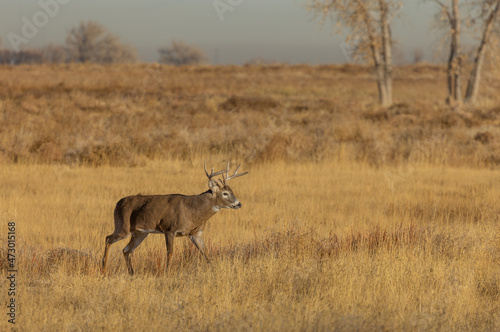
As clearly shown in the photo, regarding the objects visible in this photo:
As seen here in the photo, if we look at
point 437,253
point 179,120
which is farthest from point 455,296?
point 179,120

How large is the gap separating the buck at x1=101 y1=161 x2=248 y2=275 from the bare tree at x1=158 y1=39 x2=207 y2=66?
142 meters

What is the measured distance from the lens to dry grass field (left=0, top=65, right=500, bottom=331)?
19.8 feet

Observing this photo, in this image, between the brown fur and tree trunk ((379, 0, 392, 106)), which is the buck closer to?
the brown fur

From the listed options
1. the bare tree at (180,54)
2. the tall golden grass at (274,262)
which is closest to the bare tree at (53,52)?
the bare tree at (180,54)

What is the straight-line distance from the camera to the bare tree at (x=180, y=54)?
147000 millimetres

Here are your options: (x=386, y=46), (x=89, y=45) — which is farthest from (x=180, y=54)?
(x=386, y=46)

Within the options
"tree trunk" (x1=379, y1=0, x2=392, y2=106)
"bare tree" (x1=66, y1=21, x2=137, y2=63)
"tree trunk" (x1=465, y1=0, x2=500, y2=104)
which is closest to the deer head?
"tree trunk" (x1=379, y1=0, x2=392, y2=106)

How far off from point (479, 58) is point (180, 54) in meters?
121

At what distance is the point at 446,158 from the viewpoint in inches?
714

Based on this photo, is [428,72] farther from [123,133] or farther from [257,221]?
[257,221]

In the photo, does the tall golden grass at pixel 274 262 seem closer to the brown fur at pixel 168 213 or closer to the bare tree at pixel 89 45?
the brown fur at pixel 168 213

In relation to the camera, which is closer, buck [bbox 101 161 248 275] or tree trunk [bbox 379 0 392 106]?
buck [bbox 101 161 248 275]

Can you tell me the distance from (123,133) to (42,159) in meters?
3.22

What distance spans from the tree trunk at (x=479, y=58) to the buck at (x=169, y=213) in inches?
1051
